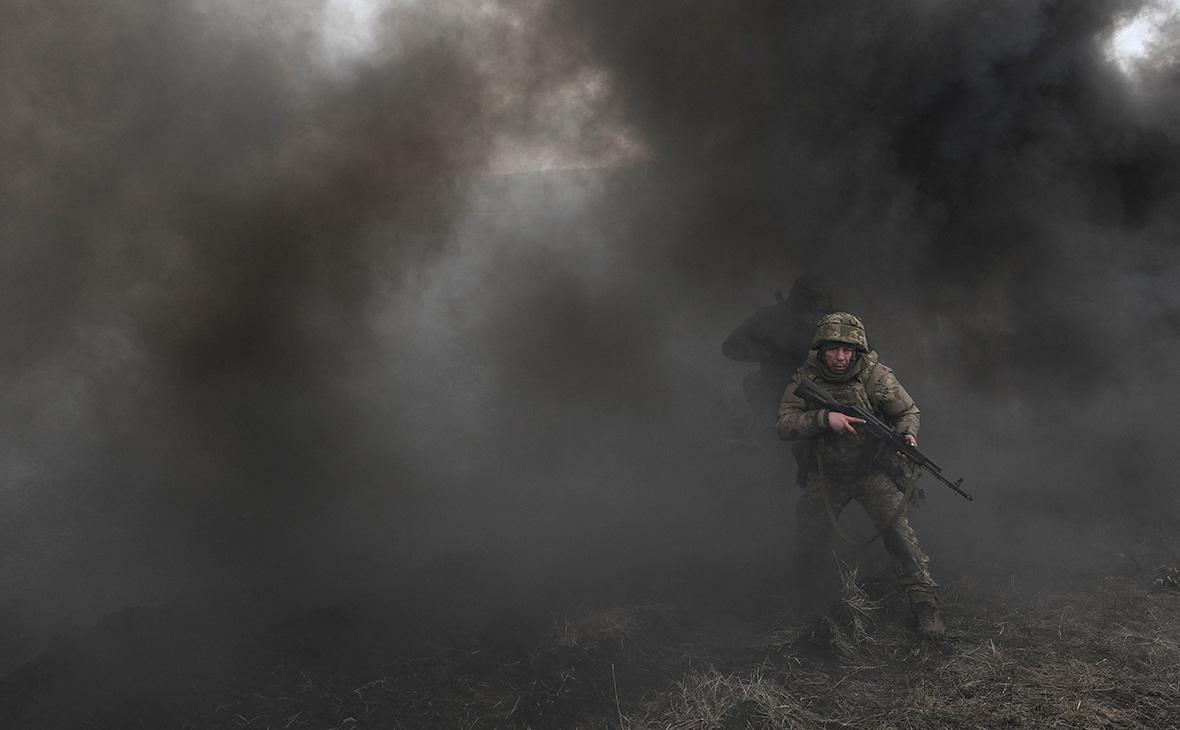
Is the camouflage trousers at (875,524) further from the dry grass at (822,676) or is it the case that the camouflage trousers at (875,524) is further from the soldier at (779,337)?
the soldier at (779,337)

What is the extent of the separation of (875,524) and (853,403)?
0.88 metres

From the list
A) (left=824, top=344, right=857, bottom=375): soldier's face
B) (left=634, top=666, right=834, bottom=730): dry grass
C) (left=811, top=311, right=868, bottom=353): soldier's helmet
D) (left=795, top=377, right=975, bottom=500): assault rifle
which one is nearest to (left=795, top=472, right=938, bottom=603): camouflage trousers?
(left=795, top=377, right=975, bottom=500): assault rifle

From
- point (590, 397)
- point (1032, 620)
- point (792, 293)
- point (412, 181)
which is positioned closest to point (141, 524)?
point (412, 181)

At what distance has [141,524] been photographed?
7.64 m

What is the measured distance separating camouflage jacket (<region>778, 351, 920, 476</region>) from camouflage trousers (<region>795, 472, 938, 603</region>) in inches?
6.2

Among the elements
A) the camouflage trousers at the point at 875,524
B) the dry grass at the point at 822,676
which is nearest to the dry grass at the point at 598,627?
the dry grass at the point at 822,676

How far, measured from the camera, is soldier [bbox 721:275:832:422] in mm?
6617

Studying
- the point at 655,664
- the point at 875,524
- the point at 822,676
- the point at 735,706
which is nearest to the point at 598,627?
the point at 655,664

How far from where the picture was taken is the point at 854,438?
488cm

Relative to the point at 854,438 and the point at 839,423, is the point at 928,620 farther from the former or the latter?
the point at 839,423

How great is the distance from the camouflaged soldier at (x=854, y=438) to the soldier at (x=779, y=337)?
1631mm

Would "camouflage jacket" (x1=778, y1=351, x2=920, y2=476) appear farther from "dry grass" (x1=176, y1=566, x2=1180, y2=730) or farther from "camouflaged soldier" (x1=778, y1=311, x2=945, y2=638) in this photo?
"dry grass" (x1=176, y1=566, x2=1180, y2=730)

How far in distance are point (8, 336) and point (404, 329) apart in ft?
24.8

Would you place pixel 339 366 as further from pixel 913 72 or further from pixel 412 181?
pixel 913 72
